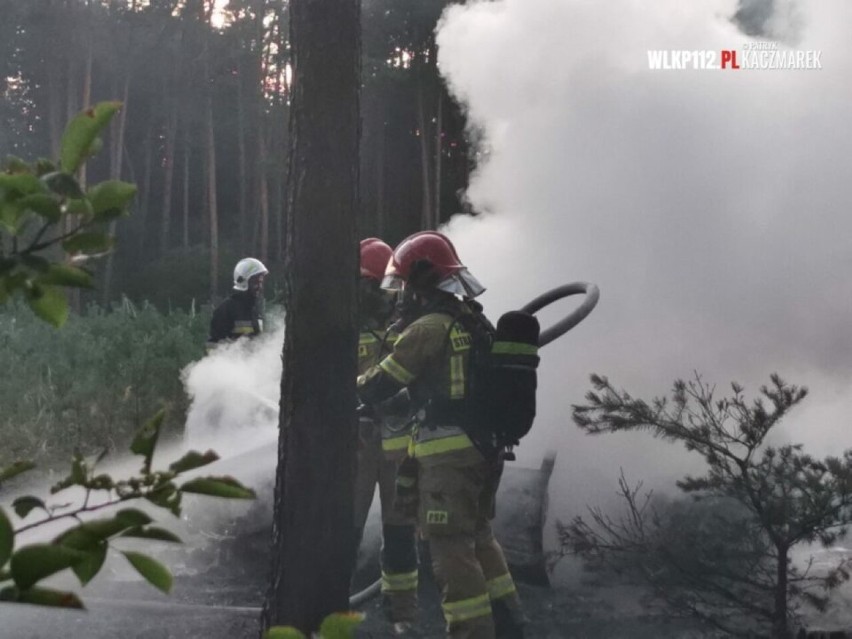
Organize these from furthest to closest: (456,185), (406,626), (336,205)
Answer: (456,185), (406,626), (336,205)

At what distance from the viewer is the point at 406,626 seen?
19.2 ft

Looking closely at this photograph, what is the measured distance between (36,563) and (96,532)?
80 mm

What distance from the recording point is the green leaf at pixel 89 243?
99cm

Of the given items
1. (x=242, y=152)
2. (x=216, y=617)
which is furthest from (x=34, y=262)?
(x=242, y=152)

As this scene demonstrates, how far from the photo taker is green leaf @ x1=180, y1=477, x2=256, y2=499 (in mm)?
1005

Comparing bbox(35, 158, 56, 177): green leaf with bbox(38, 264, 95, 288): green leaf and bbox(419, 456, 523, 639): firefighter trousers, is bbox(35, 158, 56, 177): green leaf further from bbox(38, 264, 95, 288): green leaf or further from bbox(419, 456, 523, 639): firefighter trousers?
bbox(419, 456, 523, 639): firefighter trousers

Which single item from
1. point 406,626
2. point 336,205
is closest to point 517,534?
point 406,626

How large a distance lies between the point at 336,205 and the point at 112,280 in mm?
27950

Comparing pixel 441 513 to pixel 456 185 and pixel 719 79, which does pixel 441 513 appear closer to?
pixel 719 79

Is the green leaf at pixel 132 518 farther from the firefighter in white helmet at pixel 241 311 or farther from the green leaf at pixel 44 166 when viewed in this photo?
the firefighter in white helmet at pixel 241 311

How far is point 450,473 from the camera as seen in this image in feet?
16.9

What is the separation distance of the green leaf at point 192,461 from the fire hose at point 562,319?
14.8 ft

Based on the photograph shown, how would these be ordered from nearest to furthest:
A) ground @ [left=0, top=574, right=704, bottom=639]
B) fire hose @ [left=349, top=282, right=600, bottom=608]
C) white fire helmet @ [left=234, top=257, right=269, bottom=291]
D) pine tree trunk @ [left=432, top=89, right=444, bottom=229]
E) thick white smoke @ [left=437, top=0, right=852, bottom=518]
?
A: ground @ [left=0, top=574, right=704, bottom=639], fire hose @ [left=349, top=282, right=600, bottom=608], white fire helmet @ [left=234, top=257, right=269, bottom=291], thick white smoke @ [left=437, top=0, right=852, bottom=518], pine tree trunk @ [left=432, top=89, right=444, bottom=229]

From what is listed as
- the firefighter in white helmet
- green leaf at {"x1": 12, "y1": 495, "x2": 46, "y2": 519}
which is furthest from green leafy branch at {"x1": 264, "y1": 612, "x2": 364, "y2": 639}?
the firefighter in white helmet
